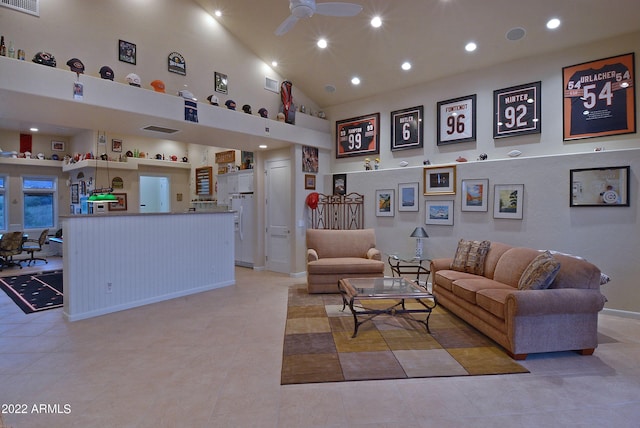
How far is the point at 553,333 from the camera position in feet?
10.1

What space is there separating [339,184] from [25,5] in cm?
515

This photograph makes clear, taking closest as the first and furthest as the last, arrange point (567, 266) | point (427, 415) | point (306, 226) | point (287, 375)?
point (427, 415) < point (287, 375) < point (567, 266) < point (306, 226)

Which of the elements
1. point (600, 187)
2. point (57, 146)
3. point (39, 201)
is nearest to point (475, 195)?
point (600, 187)

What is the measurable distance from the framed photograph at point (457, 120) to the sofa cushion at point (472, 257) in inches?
73.0

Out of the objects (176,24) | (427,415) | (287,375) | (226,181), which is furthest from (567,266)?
(226,181)

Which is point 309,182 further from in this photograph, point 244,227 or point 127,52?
point 127,52

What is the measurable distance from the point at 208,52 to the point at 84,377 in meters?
4.80

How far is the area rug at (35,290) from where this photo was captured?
15.6 ft

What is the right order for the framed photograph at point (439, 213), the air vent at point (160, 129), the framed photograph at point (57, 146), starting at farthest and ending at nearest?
the framed photograph at point (57, 146)
the framed photograph at point (439, 213)
the air vent at point (160, 129)

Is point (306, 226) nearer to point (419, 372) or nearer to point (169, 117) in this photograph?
point (169, 117)

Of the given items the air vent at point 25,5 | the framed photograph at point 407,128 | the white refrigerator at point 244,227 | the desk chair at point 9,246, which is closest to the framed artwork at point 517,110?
the framed photograph at point 407,128

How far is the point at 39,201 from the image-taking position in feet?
31.6

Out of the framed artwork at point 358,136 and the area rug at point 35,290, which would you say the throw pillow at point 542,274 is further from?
the area rug at point 35,290

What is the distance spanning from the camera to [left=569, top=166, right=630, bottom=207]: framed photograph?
13.6ft
